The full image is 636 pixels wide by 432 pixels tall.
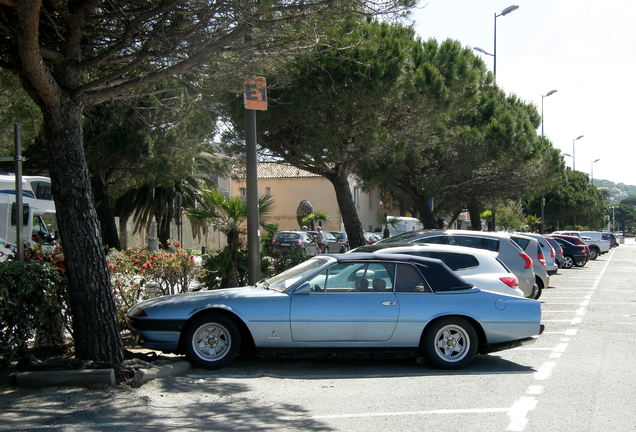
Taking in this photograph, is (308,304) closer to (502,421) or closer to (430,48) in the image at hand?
(502,421)

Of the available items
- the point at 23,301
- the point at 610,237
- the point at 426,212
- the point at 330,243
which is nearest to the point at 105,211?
the point at 330,243

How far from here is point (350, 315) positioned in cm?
870

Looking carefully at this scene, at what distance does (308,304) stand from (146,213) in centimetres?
2830

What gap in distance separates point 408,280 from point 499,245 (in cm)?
719

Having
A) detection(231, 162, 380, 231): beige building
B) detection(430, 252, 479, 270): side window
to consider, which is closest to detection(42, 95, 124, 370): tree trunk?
detection(430, 252, 479, 270): side window

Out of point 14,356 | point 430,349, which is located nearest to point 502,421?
point 430,349

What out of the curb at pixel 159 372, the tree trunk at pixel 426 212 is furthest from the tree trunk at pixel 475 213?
the curb at pixel 159 372

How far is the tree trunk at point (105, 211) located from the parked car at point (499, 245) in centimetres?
1532

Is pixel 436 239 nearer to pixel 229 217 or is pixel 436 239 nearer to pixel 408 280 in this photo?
pixel 229 217

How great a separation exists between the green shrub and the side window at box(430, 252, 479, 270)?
6.67m

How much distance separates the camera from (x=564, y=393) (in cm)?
768

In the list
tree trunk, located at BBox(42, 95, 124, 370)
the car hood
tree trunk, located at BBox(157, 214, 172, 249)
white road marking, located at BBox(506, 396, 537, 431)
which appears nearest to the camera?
white road marking, located at BBox(506, 396, 537, 431)

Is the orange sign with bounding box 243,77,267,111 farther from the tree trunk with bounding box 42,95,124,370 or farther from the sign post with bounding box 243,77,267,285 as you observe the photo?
the tree trunk with bounding box 42,95,124,370

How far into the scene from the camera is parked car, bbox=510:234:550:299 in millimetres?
18594
